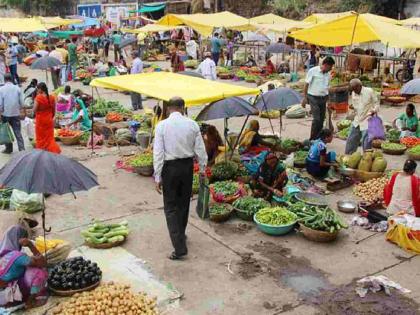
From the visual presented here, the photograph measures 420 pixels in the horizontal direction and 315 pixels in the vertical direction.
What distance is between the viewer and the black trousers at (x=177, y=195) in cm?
600

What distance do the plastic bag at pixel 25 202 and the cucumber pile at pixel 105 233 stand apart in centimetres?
128

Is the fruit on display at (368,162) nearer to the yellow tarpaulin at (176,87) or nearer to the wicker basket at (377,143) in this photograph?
the wicker basket at (377,143)

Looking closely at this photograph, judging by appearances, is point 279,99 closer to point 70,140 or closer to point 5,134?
point 70,140

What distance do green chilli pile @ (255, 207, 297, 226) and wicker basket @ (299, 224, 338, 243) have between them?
9.6 inches

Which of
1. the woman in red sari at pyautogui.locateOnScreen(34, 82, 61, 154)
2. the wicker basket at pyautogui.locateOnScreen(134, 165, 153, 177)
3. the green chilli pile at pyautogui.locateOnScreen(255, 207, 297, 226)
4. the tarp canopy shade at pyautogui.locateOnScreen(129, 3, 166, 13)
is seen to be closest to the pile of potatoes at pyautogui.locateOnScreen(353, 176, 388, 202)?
the green chilli pile at pyautogui.locateOnScreen(255, 207, 297, 226)

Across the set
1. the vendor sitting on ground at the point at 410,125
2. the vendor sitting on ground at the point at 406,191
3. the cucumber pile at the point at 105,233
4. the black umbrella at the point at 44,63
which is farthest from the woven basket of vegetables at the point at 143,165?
the black umbrella at the point at 44,63

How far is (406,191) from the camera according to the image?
6.76 m

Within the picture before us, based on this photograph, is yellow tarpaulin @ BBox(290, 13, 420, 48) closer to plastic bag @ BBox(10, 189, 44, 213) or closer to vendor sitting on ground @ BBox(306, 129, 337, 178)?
vendor sitting on ground @ BBox(306, 129, 337, 178)

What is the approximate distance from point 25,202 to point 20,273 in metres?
2.76

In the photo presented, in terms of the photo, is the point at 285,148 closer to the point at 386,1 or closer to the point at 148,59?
the point at 386,1

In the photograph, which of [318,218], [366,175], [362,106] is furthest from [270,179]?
[362,106]

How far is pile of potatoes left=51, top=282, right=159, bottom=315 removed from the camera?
16.3 ft

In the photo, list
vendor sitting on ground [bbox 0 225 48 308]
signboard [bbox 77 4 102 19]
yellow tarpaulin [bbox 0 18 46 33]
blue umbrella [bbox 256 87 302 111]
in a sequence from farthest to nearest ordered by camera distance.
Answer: signboard [bbox 77 4 102 19], yellow tarpaulin [bbox 0 18 46 33], blue umbrella [bbox 256 87 302 111], vendor sitting on ground [bbox 0 225 48 308]

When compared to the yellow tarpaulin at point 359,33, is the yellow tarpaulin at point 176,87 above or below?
below
